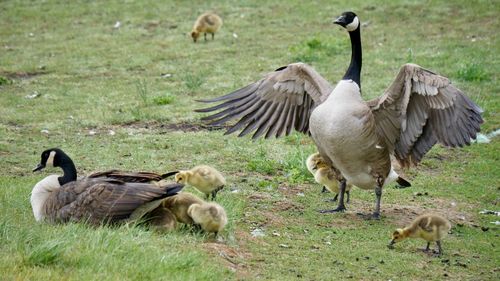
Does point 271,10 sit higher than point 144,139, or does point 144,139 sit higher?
point 271,10

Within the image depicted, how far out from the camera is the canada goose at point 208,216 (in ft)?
22.9

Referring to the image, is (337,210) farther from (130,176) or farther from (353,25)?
(130,176)

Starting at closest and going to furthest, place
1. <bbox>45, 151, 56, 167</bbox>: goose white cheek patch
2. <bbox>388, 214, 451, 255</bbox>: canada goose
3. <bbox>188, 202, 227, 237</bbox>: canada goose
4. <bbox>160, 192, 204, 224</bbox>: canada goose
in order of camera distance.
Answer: <bbox>188, 202, 227, 237</bbox>: canada goose → <bbox>160, 192, 204, 224</bbox>: canada goose → <bbox>388, 214, 451, 255</bbox>: canada goose → <bbox>45, 151, 56, 167</bbox>: goose white cheek patch

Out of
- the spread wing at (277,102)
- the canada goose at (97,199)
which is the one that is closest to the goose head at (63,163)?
the canada goose at (97,199)

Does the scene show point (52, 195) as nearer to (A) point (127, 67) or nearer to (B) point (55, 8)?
(A) point (127, 67)

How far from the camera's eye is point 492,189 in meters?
Answer: 10.1

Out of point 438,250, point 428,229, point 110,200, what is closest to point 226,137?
point 438,250

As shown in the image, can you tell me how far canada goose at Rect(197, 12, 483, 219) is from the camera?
28.4ft

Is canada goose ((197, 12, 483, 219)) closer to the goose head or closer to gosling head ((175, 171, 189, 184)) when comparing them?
gosling head ((175, 171, 189, 184))

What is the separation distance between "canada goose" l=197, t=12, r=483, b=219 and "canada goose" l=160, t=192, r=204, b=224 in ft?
5.00

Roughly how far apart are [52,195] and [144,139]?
431 centimetres

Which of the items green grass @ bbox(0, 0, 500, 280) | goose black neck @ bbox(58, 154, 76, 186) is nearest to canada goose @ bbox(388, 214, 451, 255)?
green grass @ bbox(0, 0, 500, 280)

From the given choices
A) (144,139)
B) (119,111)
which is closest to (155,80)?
(119,111)

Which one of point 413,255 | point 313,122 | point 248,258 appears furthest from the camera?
point 313,122
